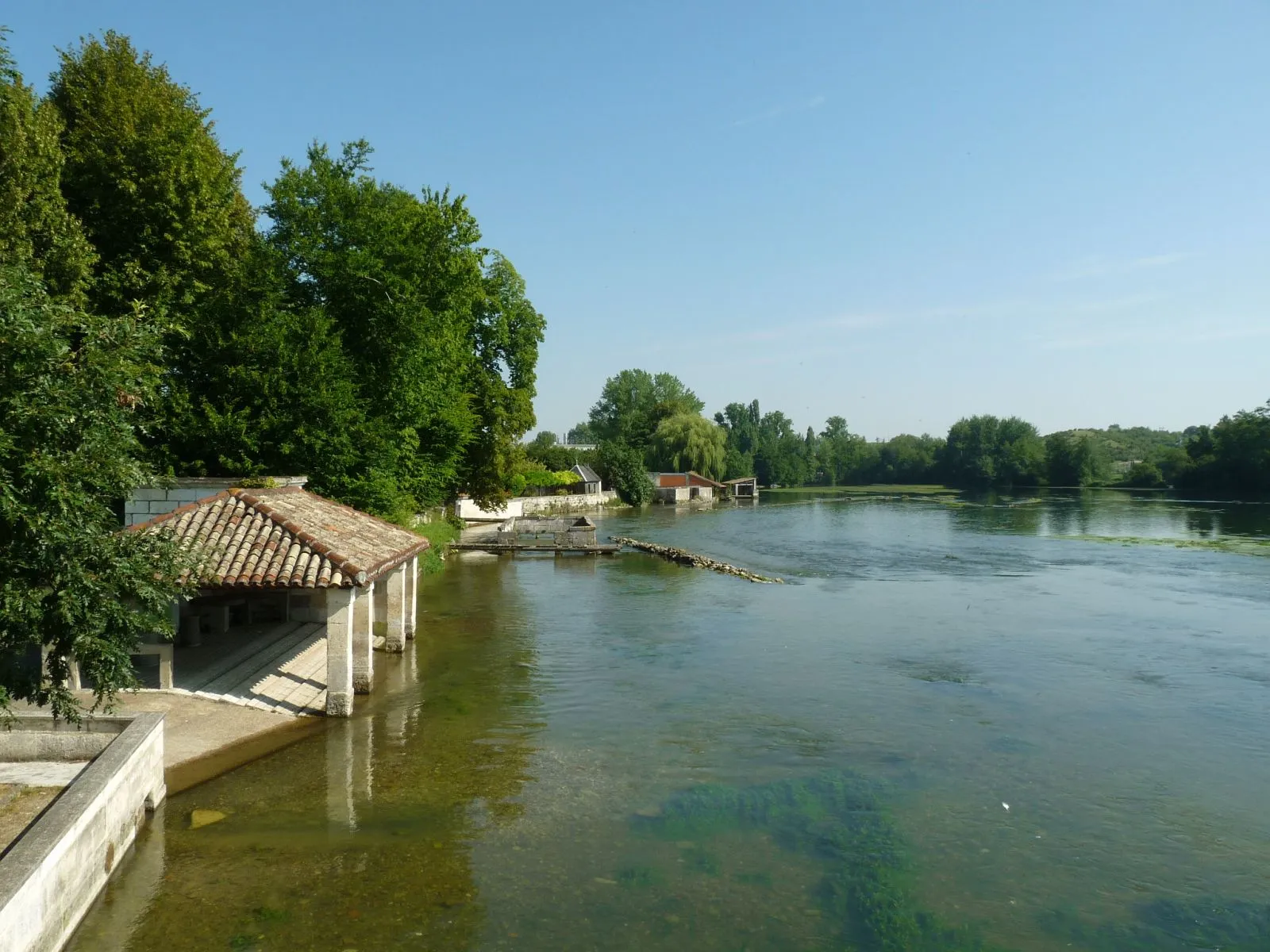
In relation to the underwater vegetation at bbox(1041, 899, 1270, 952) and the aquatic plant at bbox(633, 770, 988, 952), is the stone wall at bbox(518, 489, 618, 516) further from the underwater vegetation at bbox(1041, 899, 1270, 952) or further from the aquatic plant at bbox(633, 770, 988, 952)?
the underwater vegetation at bbox(1041, 899, 1270, 952)

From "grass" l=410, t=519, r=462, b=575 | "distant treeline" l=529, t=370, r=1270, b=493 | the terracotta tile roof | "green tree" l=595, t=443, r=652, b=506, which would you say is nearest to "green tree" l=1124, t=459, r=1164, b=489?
"distant treeline" l=529, t=370, r=1270, b=493

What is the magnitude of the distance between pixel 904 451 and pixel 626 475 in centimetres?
8170

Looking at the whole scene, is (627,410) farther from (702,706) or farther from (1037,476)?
(702,706)

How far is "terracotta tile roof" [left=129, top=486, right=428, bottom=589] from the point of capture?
13797mm

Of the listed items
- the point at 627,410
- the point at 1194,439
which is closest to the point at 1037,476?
the point at 1194,439

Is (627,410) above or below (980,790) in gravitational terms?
above

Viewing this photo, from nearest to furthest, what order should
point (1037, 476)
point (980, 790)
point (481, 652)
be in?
point (980, 790)
point (481, 652)
point (1037, 476)

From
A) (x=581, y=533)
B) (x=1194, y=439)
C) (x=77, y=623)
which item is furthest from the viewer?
(x=1194, y=439)

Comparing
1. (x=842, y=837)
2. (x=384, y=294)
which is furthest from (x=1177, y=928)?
(x=384, y=294)

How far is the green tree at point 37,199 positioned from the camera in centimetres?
1986

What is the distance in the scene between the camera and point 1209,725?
17.1 m

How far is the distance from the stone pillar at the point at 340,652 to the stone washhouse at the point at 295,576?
1 cm

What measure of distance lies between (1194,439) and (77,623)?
116 m

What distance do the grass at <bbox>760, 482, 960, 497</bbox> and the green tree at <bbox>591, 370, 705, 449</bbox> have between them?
19.1 metres
